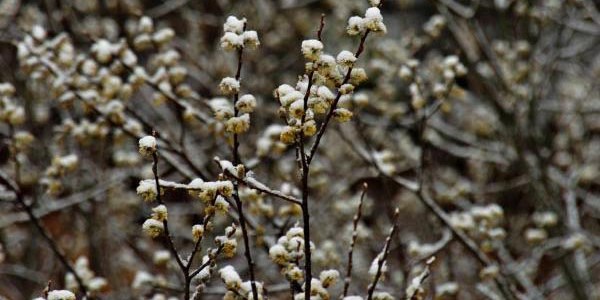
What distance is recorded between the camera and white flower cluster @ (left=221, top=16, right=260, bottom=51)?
1965 millimetres

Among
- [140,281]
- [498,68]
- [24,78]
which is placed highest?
[24,78]

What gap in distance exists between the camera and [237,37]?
1.98 metres

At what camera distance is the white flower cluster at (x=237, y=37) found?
1.96m

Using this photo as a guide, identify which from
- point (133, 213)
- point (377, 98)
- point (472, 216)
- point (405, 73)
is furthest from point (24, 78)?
point (472, 216)

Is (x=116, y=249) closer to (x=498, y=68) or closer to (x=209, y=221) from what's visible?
(x=498, y=68)

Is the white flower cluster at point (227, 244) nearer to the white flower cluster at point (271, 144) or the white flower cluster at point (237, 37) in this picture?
the white flower cluster at point (237, 37)

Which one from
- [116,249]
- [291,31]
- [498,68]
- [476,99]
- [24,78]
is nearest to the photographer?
[498,68]

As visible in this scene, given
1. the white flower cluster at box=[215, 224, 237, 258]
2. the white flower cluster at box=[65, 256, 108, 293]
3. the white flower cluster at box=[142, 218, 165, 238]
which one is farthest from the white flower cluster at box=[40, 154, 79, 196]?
the white flower cluster at box=[215, 224, 237, 258]

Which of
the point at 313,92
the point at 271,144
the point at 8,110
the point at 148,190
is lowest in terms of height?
the point at 148,190

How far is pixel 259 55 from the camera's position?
22.4 ft

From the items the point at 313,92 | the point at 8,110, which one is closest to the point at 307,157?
the point at 313,92

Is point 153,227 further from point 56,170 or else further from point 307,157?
point 56,170

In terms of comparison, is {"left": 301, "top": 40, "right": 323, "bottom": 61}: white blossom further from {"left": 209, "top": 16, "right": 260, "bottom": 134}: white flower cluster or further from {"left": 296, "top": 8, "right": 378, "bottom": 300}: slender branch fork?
{"left": 209, "top": 16, "right": 260, "bottom": 134}: white flower cluster

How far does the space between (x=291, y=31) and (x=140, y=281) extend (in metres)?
4.65
